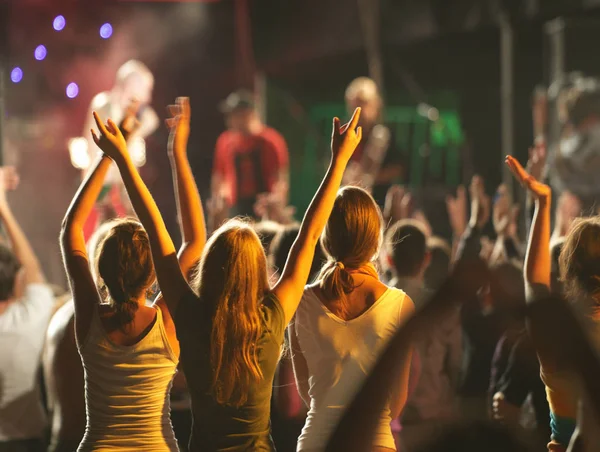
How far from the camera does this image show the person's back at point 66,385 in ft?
9.29

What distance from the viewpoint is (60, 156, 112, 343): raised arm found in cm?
238

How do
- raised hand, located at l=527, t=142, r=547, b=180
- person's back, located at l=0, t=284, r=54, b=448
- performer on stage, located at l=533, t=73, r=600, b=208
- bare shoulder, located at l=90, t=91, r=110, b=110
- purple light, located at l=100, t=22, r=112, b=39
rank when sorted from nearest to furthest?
person's back, located at l=0, t=284, r=54, b=448 < raised hand, located at l=527, t=142, r=547, b=180 < performer on stage, located at l=533, t=73, r=600, b=208 < bare shoulder, located at l=90, t=91, r=110, b=110 < purple light, located at l=100, t=22, r=112, b=39

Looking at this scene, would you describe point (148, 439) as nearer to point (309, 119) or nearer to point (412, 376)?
point (412, 376)

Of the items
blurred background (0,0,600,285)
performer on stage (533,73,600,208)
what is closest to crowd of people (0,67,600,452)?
performer on stage (533,73,600,208)

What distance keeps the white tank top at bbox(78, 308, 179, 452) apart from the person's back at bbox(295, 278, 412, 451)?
1.24 feet

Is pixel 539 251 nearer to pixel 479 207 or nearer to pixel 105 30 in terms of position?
pixel 479 207

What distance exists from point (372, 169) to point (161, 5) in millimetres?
3970

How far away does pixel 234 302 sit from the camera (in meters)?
2.28

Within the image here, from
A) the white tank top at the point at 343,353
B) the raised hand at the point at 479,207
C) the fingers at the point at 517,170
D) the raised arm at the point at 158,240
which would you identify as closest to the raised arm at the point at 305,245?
the white tank top at the point at 343,353

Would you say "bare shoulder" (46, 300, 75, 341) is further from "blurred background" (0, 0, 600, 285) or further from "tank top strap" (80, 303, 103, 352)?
"blurred background" (0, 0, 600, 285)

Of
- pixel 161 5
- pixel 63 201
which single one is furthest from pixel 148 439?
pixel 161 5

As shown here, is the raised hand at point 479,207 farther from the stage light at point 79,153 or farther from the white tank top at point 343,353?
the stage light at point 79,153

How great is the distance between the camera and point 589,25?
6367 millimetres

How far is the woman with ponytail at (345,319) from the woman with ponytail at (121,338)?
0.36 metres
